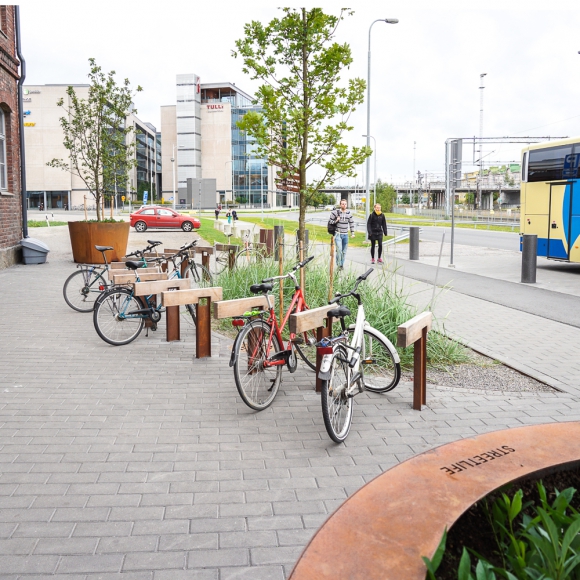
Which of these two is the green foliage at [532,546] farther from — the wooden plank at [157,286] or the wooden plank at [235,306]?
the wooden plank at [157,286]

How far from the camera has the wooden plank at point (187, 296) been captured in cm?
739

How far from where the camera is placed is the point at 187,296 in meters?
7.54

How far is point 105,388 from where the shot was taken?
6121mm

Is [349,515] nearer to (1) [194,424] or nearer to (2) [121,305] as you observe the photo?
(1) [194,424]

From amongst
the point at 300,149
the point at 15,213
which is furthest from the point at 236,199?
the point at 300,149

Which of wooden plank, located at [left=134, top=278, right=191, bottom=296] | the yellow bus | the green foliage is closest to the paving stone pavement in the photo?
wooden plank, located at [left=134, top=278, right=191, bottom=296]

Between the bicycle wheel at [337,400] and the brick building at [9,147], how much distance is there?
12848 millimetres

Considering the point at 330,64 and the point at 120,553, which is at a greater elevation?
the point at 330,64

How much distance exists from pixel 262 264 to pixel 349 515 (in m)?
8.19

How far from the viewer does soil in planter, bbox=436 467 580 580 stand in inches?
75.1

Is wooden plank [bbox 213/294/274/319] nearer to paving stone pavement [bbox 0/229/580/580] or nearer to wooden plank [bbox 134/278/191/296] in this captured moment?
paving stone pavement [bbox 0/229/580/580]

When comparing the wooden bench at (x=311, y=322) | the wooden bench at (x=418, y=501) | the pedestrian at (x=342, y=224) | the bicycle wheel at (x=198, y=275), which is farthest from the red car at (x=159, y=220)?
the wooden bench at (x=418, y=501)

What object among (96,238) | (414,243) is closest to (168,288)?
(96,238)

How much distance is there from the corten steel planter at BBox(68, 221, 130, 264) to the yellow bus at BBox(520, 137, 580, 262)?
1085 centimetres
